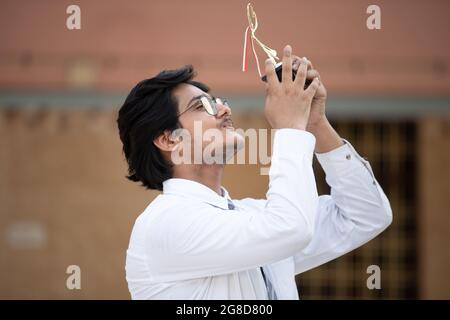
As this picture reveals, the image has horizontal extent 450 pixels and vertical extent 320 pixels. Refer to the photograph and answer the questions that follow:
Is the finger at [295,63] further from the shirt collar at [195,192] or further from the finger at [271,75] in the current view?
Answer: the shirt collar at [195,192]

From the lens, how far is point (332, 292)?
6.98m

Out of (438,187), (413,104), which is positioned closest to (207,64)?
(413,104)

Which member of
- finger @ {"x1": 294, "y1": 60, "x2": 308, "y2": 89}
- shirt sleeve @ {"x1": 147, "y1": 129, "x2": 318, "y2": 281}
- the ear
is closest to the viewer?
shirt sleeve @ {"x1": 147, "y1": 129, "x2": 318, "y2": 281}

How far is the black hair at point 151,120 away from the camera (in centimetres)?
226

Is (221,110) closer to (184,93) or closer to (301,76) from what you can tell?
(184,93)

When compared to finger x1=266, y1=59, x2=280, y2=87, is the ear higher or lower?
lower

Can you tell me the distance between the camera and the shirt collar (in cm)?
216

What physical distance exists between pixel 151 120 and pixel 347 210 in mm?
686

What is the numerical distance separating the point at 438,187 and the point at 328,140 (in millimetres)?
4542

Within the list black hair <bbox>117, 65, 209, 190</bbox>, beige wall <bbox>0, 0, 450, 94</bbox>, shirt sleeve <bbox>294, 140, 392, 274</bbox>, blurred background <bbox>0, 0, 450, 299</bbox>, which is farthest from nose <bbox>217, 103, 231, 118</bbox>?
beige wall <bbox>0, 0, 450, 94</bbox>

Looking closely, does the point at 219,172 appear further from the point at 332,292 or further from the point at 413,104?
the point at 332,292

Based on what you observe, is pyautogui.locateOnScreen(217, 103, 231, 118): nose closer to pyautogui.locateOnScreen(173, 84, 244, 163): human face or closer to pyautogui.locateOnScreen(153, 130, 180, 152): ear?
pyautogui.locateOnScreen(173, 84, 244, 163): human face

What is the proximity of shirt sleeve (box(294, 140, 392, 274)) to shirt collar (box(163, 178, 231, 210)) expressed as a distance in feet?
1.10

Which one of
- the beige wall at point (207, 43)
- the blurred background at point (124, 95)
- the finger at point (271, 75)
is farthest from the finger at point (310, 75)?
the beige wall at point (207, 43)
